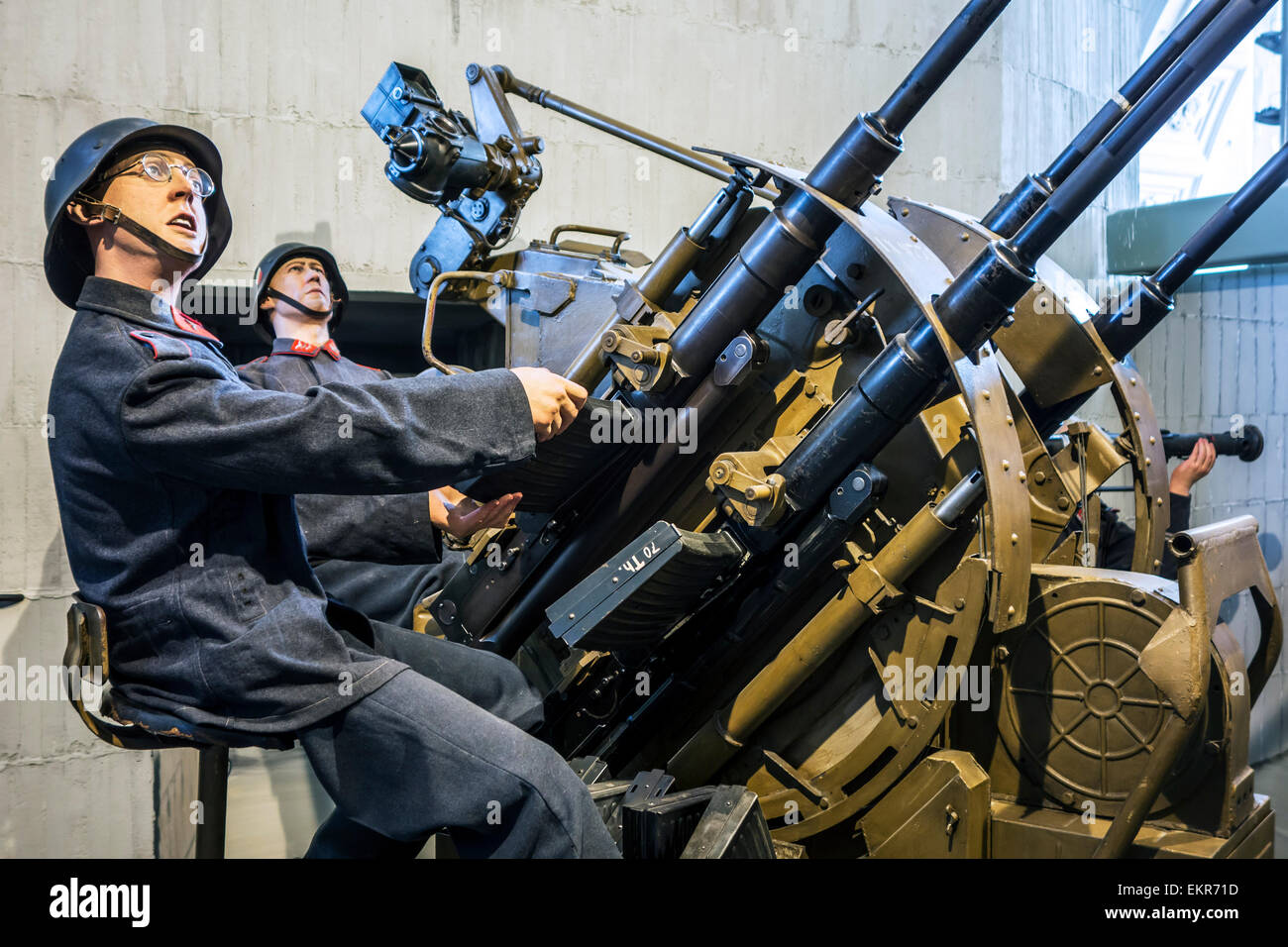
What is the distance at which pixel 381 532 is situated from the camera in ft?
9.11

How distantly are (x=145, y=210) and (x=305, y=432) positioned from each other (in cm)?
62

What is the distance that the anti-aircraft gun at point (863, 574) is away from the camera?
2406mm

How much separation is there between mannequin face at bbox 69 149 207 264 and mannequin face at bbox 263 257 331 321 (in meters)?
1.79

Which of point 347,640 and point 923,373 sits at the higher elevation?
point 923,373

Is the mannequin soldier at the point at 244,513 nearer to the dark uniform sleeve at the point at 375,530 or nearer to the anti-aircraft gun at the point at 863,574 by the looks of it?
the anti-aircraft gun at the point at 863,574

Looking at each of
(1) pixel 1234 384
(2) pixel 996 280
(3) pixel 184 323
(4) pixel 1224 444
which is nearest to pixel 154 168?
(3) pixel 184 323

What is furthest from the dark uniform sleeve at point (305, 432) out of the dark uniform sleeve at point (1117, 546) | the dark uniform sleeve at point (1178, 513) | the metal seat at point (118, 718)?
the dark uniform sleeve at point (1178, 513)

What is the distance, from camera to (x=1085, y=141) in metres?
3.03

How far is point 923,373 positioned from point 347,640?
4.45ft

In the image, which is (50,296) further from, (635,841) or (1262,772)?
(1262,772)

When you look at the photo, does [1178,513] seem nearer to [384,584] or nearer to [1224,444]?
[1224,444]

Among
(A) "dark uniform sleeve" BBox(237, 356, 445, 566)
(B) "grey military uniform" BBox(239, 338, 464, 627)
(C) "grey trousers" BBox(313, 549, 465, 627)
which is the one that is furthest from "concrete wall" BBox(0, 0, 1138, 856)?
(A) "dark uniform sleeve" BBox(237, 356, 445, 566)
